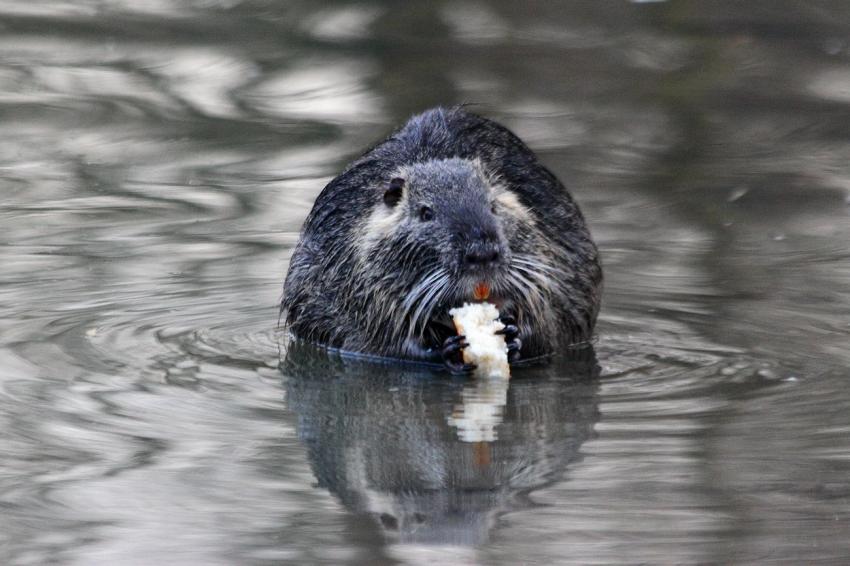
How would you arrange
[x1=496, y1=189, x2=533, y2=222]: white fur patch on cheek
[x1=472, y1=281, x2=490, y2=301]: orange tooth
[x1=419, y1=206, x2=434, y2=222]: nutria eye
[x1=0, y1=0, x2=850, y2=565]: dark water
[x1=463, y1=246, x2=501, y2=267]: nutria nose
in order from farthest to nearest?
[x1=496, y1=189, x2=533, y2=222]: white fur patch on cheek
[x1=419, y1=206, x2=434, y2=222]: nutria eye
[x1=472, y1=281, x2=490, y2=301]: orange tooth
[x1=463, y1=246, x2=501, y2=267]: nutria nose
[x1=0, y1=0, x2=850, y2=565]: dark water

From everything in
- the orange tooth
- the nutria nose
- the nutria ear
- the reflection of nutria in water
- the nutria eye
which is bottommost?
the reflection of nutria in water

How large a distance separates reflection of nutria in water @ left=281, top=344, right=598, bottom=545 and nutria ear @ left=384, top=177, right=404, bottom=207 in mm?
549

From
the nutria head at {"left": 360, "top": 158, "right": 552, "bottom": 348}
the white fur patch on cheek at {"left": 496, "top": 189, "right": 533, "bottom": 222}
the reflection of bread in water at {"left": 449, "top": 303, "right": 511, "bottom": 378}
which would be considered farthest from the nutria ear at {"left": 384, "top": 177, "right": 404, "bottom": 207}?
the reflection of bread in water at {"left": 449, "top": 303, "right": 511, "bottom": 378}

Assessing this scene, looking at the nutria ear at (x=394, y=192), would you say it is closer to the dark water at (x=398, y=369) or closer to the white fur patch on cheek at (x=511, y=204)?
the white fur patch on cheek at (x=511, y=204)

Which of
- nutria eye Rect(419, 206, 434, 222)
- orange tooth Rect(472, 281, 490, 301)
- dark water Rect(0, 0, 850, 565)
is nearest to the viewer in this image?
dark water Rect(0, 0, 850, 565)

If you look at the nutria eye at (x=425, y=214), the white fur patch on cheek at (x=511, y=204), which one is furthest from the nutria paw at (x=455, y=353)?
the white fur patch on cheek at (x=511, y=204)

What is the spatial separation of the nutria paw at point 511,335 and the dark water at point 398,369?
A: 0.14m

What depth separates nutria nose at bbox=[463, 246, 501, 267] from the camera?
5.22m

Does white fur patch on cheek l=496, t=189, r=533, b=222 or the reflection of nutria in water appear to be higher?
white fur patch on cheek l=496, t=189, r=533, b=222

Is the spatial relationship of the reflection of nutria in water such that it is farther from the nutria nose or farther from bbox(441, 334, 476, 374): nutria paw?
the nutria nose

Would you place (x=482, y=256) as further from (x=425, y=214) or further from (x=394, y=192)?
(x=394, y=192)

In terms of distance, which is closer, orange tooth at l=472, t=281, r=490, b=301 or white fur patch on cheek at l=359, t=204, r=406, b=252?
orange tooth at l=472, t=281, r=490, b=301

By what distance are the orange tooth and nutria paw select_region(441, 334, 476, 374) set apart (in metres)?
0.13

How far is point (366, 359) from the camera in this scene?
583 centimetres
